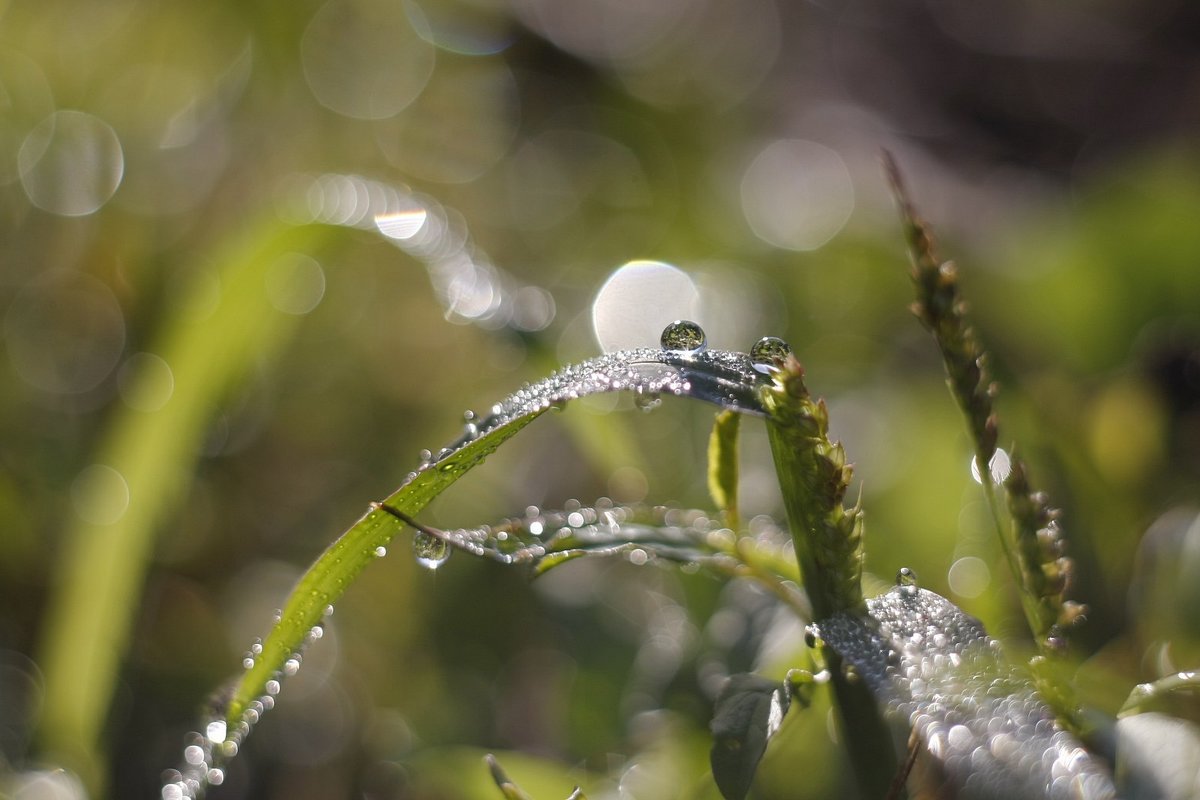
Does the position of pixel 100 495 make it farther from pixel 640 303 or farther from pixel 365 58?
pixel 365 58

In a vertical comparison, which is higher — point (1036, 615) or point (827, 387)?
point (827, 387)

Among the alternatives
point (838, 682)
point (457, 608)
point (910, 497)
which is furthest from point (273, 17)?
point (838, 682)

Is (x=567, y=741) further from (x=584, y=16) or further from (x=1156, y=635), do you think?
(x=584, y=16)

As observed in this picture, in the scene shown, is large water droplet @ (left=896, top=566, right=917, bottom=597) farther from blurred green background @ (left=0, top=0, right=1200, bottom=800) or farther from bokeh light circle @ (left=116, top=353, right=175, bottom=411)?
bokeh light circle @ (left=116, top=353, right=175, bottom=411)

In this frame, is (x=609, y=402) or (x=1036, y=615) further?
(x=609, y=402)

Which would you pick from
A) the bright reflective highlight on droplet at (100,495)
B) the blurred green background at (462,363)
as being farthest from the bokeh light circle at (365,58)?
the bright reflective highlight on droplet at (100,495)

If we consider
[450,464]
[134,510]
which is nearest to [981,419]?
[450,464]

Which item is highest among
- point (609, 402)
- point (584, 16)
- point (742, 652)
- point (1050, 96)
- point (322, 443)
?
point (584, 16)

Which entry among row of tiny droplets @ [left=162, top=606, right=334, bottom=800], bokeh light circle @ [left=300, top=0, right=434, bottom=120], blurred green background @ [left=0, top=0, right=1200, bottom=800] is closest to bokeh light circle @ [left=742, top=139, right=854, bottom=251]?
blurred green background @ [left=0, top=0, right=1200, bottom=800]
